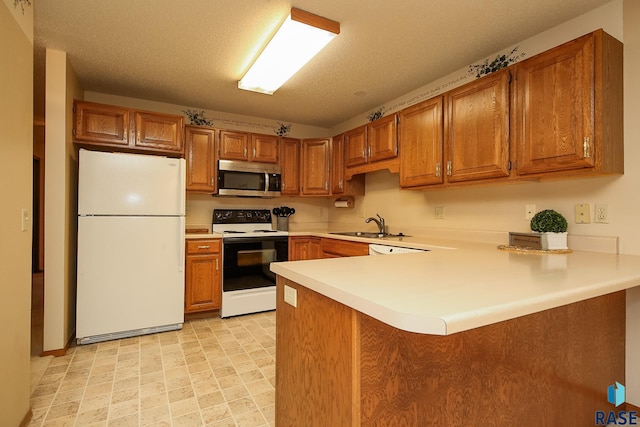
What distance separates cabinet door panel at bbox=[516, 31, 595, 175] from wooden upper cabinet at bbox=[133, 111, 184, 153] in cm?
285

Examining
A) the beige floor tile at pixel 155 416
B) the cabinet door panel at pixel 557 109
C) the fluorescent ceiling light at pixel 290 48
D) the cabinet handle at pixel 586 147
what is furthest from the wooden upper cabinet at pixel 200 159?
the cabinet handle at pixel 586 147

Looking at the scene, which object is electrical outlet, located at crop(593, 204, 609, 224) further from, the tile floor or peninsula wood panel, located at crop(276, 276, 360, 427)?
the tile floor

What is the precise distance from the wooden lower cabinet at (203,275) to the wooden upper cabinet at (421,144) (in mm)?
1982

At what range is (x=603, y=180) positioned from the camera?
5.95 ft

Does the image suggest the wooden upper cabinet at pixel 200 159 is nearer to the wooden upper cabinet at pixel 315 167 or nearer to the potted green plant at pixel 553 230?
the wooden upper cabinet at pixel 315 167

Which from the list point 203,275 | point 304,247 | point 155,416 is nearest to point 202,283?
point 203,275

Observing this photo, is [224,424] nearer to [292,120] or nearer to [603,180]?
[603,180]

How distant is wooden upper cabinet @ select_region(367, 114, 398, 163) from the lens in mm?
2967

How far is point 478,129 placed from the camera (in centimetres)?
220

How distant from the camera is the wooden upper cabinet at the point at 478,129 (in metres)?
2.04

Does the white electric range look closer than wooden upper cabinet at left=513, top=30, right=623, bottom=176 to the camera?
No
